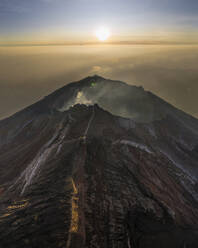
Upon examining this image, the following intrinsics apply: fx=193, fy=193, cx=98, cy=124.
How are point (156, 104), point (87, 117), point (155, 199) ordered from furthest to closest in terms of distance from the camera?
point (156, 104) < point (87, 117) < point (155, 199)

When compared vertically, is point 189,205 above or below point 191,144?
below

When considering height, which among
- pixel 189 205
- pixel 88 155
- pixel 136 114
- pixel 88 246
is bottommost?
pixel 189 205

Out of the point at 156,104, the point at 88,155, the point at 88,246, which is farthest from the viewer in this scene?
the point at 156,104

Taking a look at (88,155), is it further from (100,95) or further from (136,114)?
(100,95)

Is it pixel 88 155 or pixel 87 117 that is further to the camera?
pixel 87 117

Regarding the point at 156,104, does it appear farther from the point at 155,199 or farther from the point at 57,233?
the point at 57,233

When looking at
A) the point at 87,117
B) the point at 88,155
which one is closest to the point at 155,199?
the point at 88,155
